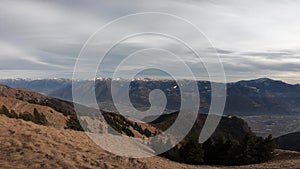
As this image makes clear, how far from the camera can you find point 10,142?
83.5ft

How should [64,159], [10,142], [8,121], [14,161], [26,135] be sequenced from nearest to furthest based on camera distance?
[14,161] < [64,159] < [10,142] < [26,135] < [8,121]

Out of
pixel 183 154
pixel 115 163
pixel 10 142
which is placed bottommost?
pixel 183 154

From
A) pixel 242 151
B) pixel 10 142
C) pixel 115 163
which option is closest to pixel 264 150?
pixel 242 151

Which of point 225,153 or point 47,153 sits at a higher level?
point 47,153

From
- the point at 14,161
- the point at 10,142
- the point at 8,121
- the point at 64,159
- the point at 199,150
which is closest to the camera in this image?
the point at 14,161

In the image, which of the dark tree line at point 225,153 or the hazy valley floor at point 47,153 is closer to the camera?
the hazy valley floor at point 47,153

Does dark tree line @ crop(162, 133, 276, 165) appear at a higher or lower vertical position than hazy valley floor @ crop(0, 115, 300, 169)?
lower

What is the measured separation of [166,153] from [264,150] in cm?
1483

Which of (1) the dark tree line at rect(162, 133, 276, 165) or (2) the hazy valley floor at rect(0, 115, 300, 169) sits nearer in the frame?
(2) the hazy valley floor at rect(0, 115, 300, 169)

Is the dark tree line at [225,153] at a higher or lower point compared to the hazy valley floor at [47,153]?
lower

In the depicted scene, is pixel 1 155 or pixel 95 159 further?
pixel 95 159

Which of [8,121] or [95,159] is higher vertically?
[8,121]

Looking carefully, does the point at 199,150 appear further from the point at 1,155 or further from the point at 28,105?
the point at 28,105

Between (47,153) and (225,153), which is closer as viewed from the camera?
(47,153)
